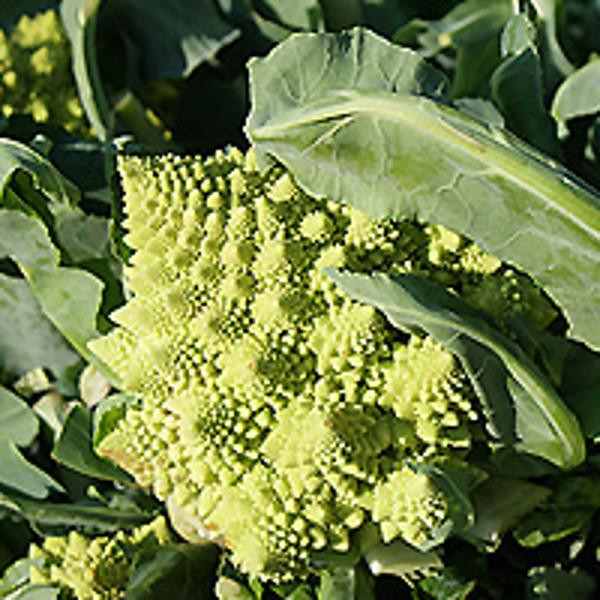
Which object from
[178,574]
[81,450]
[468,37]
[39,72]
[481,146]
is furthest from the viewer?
[39,72]

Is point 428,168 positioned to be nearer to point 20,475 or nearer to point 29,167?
point 29,167

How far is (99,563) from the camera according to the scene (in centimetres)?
112

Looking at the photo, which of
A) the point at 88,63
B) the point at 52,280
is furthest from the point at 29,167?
the point at 88,63

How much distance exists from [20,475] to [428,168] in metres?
0.77

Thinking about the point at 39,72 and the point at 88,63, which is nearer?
the point at 88,63

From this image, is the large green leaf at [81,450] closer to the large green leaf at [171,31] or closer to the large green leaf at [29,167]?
the large green leaf at [29,167]

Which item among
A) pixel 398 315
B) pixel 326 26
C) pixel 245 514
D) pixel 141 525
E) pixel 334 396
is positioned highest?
pixel 326 26

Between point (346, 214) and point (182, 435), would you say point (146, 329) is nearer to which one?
point (182, 435)

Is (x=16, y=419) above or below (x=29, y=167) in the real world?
below

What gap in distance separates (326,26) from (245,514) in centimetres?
77

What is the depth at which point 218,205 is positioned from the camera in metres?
1.03

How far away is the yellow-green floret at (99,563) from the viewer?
1114 mm

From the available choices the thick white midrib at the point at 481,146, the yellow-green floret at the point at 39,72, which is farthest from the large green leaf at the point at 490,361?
the yellow-green floret at the point at 39,72

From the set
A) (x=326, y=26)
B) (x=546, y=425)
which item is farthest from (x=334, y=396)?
(x=326, y=26)
